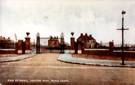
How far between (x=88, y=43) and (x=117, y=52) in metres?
35.2

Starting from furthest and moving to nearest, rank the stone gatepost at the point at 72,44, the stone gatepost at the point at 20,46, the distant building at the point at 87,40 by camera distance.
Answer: the distant building at the point at 87,40, the stone gatepost at the point at 72,44, the stone gatepost at the point at 20,46

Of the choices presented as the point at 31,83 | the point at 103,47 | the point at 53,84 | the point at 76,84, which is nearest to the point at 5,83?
the point at 31,83

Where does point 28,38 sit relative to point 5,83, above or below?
above

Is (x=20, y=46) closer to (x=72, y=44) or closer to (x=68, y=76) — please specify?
(x=72, y=44)

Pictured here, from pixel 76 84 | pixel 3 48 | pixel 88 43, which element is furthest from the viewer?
pixel 88 43

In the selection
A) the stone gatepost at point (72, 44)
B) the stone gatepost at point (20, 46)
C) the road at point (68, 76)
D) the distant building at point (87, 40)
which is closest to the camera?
the road at point (68, 76)

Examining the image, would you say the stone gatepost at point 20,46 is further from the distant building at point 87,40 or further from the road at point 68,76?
the distant building at point 87,40

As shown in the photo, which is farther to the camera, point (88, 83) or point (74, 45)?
point (74, 45)

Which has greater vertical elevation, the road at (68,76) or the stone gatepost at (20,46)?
the stone gatepost at (20,46)

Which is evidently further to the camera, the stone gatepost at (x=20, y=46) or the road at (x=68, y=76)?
the stone gatepost at (x=20, y=46)

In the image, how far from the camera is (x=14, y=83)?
5.23 metres

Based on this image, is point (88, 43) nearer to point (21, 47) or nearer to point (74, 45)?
point (74, 45)

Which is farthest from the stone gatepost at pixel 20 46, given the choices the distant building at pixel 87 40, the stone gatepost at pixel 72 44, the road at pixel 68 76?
the distant building at pixel 87 40

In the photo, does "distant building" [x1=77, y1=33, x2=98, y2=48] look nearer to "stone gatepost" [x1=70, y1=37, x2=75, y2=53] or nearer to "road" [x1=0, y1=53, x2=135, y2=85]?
"stone gatepost" [x1=70, y1=37, x2=75, y2=53]
